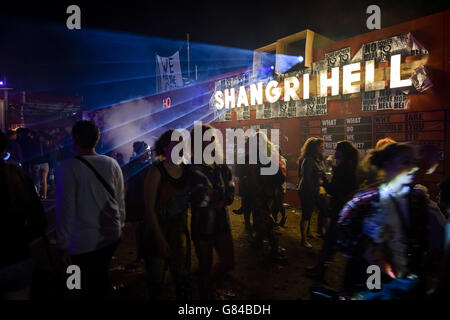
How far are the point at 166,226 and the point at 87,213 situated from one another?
2.57 feet

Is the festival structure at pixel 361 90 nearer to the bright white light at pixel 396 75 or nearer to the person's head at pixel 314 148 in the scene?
the bright white light at pixel 396 75

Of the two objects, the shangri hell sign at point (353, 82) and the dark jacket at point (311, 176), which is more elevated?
the shangri hell sign at point (353, 82)

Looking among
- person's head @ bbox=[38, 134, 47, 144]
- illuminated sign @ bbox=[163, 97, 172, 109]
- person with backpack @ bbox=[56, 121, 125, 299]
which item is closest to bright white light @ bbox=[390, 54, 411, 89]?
person with backpack @ bbox=[56, 121, 125, 299]

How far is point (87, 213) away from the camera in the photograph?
2352 millimetres

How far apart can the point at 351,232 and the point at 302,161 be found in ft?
10.6

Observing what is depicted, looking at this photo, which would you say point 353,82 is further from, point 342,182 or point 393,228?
point 393,228

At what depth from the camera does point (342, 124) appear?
7.90m

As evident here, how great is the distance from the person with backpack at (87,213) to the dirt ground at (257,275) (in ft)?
5.22

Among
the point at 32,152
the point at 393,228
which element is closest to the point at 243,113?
the point at 32,152

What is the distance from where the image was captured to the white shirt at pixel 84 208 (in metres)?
2.24

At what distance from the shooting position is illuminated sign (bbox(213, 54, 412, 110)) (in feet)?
21.8

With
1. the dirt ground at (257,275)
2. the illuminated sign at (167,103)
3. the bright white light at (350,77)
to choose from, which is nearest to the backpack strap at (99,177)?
the dirt ground at (257,275)

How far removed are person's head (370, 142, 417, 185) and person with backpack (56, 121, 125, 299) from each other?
2684mm
